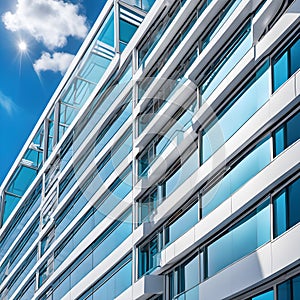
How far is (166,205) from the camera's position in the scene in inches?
928

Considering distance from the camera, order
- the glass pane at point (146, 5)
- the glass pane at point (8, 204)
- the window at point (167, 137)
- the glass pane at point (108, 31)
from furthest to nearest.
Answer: the glass pane at point (8, 204), the glass pane at point (108, 31), the glass pane at point (146, 5), the window at point (167, 137)

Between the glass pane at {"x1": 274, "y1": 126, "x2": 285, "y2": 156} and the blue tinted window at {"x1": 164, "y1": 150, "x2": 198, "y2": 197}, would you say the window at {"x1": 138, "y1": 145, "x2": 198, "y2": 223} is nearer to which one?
the blue tinted window at {"x1": 164, "y1": 150, "x2": 198, "y2": 197}

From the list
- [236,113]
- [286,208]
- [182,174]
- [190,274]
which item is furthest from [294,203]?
[182,174]

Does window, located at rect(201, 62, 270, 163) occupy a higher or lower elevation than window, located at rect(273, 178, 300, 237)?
higher

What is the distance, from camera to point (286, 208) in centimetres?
1602

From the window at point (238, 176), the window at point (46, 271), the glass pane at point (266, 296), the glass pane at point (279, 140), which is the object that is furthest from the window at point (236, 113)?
the window at point (46, 271)

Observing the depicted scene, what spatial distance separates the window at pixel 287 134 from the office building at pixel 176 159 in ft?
0.14

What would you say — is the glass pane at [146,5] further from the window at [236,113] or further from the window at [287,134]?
the window at [287,134]

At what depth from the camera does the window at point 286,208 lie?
15.6 m

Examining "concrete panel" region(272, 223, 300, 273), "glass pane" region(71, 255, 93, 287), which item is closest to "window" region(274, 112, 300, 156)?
"concrete panel" region(272, 223, 300, 273)

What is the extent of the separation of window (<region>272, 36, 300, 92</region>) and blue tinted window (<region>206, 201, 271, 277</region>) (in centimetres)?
288

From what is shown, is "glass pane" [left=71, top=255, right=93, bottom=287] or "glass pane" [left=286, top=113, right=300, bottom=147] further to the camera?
"glass pane" [left=71, top=255, right=93, bottom=287]

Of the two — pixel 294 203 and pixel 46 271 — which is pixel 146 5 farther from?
pixel 294 203

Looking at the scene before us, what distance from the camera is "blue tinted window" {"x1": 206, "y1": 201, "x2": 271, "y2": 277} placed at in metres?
17.1
